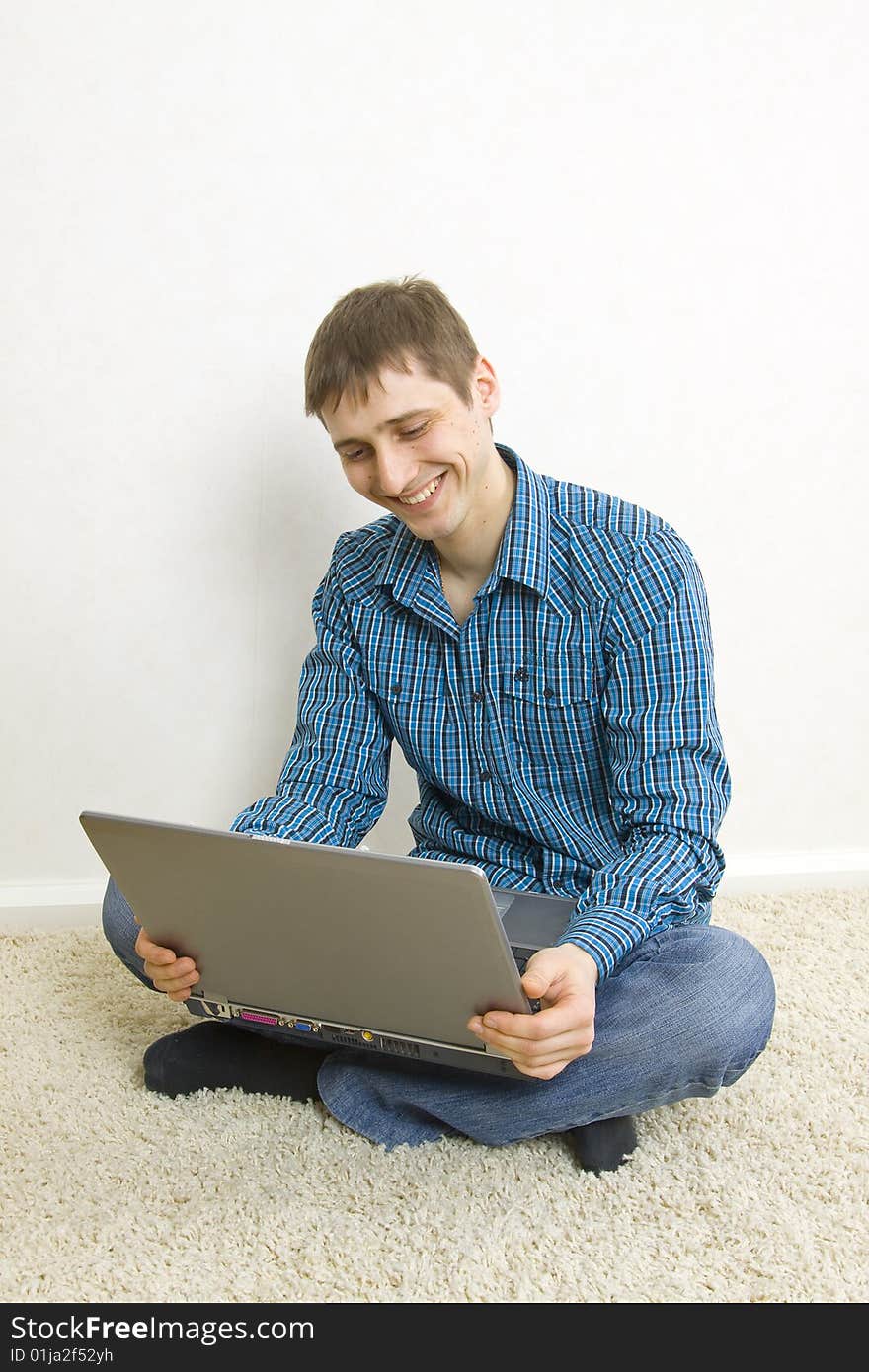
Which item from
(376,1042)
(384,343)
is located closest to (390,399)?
(384,343)

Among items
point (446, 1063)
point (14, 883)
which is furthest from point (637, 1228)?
point (14, 883)

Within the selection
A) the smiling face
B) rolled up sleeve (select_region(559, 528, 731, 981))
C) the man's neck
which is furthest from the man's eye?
rolled up sleeve (select_region(559, 528, 731, 981))

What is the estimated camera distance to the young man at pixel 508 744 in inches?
45.9

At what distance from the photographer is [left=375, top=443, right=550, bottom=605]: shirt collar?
4.36 ft

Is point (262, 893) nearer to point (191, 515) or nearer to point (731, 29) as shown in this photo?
point (191, 515)

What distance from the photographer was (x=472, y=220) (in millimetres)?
1783

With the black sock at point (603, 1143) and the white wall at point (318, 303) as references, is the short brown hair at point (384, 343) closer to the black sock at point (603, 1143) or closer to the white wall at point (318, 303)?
the white wall at point (318, 303)

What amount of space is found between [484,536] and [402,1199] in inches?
29.1

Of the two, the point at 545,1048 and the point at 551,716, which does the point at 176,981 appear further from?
the point at 551,716

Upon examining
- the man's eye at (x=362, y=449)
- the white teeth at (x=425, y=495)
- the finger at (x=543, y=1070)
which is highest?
the man's eye at (x=362, y=449)

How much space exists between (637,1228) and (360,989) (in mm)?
355

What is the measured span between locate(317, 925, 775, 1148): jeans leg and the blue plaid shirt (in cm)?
6

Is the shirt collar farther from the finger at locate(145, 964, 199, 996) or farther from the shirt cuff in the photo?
the finger at locate(145, 964, 199, 996)

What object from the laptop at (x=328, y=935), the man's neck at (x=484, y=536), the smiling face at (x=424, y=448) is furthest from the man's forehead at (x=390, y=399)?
the laptop at (x=328, y=935)
